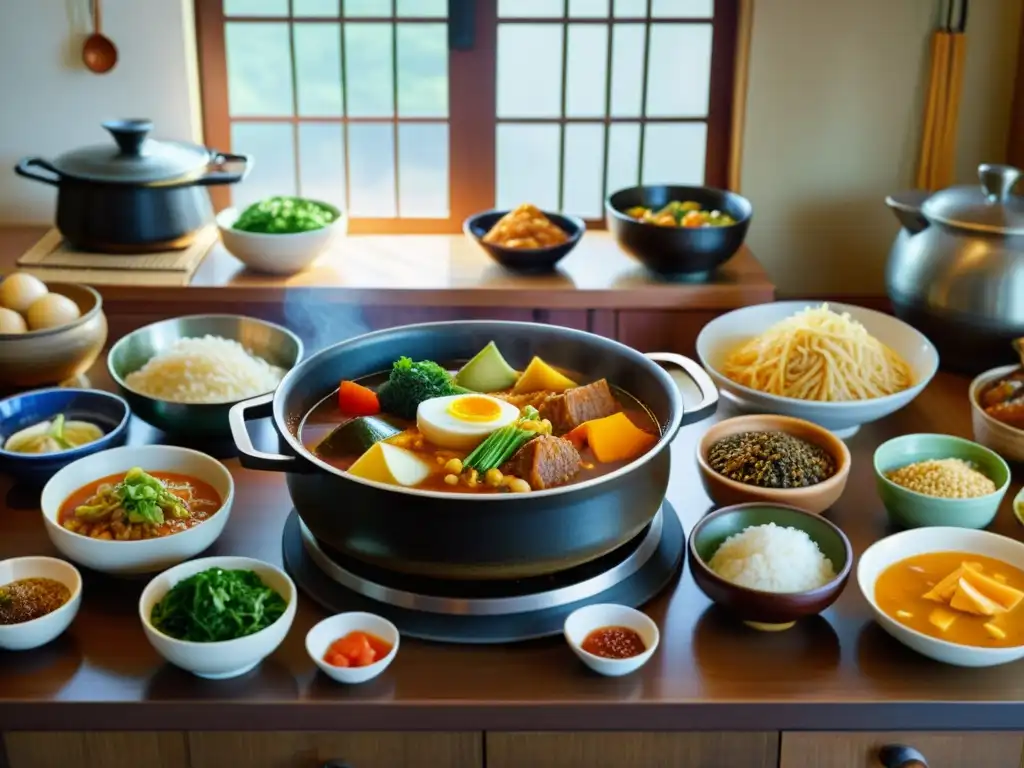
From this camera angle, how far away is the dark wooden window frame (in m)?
3.54

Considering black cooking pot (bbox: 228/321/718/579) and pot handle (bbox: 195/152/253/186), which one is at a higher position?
pot handle (bbox: 195/152/253/186)

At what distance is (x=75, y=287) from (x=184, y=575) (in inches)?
42.6

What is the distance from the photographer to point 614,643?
1672 millimetres

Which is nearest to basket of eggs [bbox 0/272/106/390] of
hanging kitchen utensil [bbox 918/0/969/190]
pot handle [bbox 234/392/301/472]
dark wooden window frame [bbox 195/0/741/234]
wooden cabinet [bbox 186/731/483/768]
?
pot handle [bbox 234/392/301/472]

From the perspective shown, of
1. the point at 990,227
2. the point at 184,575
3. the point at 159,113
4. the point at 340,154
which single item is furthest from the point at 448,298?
the point at 184,575

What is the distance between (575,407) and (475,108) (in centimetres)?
188

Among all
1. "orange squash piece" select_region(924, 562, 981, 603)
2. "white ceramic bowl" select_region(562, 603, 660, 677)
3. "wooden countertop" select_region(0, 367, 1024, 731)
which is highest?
"orange squash piece" select_region(924, 562, 981, 603)

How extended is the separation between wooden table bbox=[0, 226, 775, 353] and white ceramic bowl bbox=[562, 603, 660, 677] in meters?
1.49

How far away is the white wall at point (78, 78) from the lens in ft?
11.2

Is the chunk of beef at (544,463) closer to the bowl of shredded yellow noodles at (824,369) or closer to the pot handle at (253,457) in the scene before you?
the pot handle at (253,457)

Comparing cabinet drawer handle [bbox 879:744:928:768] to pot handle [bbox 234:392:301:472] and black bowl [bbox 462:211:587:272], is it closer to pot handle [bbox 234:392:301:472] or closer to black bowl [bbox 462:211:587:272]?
pot handle [bbox 234:392:301:472]

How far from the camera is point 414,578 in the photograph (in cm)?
179

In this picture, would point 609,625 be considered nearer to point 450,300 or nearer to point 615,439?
point 615,439

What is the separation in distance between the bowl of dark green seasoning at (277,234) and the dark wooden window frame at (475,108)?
489mm
